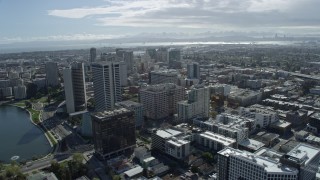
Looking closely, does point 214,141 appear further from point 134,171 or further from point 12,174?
point 12,174

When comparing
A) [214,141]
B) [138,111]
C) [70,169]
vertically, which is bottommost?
[70,169]

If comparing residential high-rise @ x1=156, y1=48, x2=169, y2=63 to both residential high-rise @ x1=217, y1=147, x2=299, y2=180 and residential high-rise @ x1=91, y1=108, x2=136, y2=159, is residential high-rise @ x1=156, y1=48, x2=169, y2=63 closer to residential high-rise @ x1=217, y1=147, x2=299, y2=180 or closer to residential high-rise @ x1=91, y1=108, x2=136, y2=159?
residential high-rise @ x1=91, y1=108, x2=136, y2=159

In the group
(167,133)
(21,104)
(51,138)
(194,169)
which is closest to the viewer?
(194,169)

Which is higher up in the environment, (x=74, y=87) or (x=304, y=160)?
(x=74, y=87)

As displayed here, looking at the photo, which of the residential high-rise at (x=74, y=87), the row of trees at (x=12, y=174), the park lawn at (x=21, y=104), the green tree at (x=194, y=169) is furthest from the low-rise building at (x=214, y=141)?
the park lawn at (x=21, y=104)

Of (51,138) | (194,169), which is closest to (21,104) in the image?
(51,138)

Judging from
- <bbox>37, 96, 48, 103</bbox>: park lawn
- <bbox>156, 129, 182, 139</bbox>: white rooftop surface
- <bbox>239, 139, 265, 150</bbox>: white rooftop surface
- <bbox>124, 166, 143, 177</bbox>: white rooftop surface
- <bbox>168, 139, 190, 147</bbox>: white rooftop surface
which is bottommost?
<bbox>124, 166, 143, 177</bbox>: white rooftop surface

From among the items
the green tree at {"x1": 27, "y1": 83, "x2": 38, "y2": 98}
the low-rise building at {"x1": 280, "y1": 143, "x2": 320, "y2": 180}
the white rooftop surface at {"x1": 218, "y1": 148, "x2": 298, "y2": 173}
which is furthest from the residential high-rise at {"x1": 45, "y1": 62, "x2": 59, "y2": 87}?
the low-rise building at {"x1": 280, "y1": 143, "x2": 320, "y2": 180}
